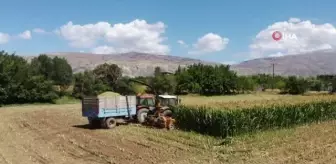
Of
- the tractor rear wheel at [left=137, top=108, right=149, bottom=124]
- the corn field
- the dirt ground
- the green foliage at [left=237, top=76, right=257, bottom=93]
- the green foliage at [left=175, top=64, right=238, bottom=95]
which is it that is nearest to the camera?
the dirt ground

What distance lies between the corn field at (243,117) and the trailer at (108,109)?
9.21 feet

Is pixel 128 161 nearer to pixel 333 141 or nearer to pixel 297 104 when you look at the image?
pixel 333 141

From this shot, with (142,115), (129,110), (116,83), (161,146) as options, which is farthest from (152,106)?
(116,83)

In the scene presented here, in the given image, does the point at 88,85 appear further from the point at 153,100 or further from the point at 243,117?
the point at 243,117

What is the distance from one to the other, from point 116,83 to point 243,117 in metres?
38.8

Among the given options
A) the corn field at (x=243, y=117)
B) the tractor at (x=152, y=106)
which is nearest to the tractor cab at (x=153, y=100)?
the tractor at (x=152, y=106)

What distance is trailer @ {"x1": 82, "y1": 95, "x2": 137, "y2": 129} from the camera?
23.7 meters

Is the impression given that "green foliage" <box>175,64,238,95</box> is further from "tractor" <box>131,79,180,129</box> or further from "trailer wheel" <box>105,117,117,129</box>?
"trailer wheel" <box>105,117,117,129</box>

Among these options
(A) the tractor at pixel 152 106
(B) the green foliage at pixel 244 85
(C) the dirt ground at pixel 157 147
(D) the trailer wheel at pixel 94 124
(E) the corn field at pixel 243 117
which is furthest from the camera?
(B) the green foliage at pixel 244 85

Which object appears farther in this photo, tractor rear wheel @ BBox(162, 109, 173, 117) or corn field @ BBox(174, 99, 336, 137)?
tractor rear wheel @ BBox(162, 109, 173, 117)

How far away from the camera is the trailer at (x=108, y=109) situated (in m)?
23.7

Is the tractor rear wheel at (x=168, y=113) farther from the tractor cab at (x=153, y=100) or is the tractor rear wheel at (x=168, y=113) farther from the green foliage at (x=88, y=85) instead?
the green foliage at (x=88, y=85)

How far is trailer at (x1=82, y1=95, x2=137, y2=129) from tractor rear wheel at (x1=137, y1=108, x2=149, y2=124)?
29cm

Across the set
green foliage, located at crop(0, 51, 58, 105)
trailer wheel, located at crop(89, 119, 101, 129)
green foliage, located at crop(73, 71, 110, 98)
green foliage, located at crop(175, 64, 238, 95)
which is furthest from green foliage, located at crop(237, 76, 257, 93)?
trailer wheel, located at crop(89, 119, 101, 129)
